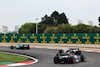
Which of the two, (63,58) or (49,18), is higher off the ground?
(49,18)

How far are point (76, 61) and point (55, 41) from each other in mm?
25023

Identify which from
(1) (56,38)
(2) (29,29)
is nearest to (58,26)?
(2) (29,29)

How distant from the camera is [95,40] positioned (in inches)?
1304

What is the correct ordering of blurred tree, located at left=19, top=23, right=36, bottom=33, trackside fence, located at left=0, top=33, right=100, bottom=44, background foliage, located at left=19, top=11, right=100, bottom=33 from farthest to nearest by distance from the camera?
1. blurred tree, located at left=19, top=23, right=36, bottom=33
2. background foliage, located at left=19, top=11, right=100, bottom=33
3. trackside fence, located at left=0, top=33, right=100, bottom=44

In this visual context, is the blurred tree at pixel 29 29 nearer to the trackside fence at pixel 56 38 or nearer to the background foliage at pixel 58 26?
the background foliage at pixel 58 26

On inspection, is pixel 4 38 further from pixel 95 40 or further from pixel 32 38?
pixel 95 40

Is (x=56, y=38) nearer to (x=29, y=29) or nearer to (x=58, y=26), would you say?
(x=58, y=26)

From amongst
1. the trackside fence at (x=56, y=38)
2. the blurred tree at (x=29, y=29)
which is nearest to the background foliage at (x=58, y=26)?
the blurred tree at (x=29, y=29)

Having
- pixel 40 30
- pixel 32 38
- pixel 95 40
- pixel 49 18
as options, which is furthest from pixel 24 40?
pixel 49 18

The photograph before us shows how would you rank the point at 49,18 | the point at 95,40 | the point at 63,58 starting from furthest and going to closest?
the point at 49,18 < the point at 95,40 < the point at 63,58

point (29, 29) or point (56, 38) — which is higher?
point (29, 29)

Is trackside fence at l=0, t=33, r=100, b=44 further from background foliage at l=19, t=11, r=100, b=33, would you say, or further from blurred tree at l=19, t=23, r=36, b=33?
blurred tree at l=19, t=23, r=36, b=33

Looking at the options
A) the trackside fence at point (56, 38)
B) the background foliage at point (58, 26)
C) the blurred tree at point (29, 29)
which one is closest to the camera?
the trackside fence at point (56, 38)

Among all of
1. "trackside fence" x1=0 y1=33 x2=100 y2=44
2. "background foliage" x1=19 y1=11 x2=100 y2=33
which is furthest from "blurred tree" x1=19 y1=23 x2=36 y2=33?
"trackside fence" x1=0 y1=33 x2=100 y2=44
